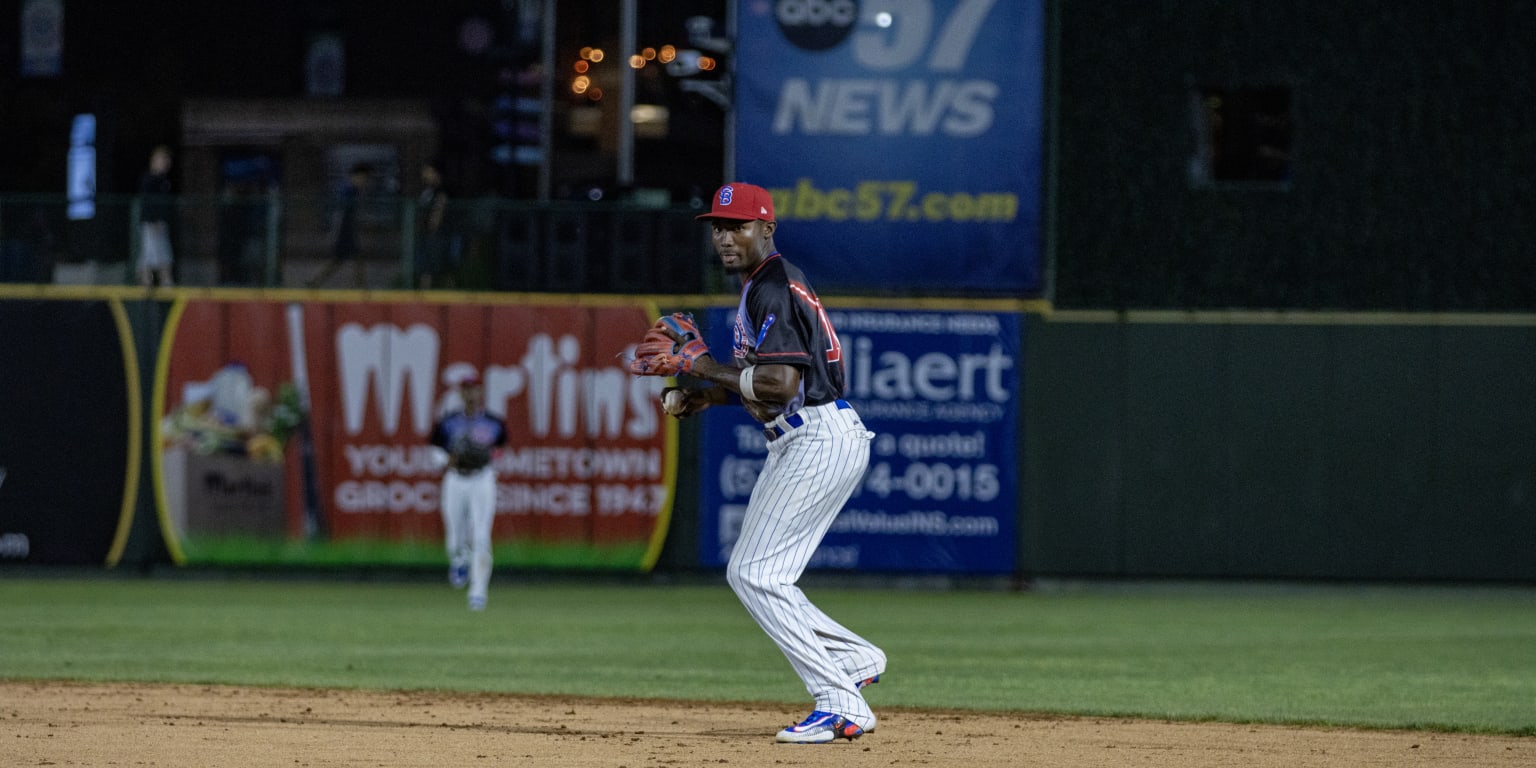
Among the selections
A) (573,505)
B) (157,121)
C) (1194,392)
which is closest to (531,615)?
(573,505)

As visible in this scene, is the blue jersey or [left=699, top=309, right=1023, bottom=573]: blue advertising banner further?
[left=699, top=309, right=1023, bottom=573]: blue advertising banner

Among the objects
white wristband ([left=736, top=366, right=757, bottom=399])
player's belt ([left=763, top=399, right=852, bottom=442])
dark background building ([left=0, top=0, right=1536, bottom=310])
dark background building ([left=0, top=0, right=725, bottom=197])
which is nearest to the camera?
white wristband ([left=736, top=366, right=757, bottom=399])

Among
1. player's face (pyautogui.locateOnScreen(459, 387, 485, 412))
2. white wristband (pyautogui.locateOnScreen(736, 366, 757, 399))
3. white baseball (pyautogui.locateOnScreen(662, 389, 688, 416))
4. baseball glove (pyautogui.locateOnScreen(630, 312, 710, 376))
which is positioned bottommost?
player's face (pyautogui.locateOnScreen(459, 387, 485, 412))

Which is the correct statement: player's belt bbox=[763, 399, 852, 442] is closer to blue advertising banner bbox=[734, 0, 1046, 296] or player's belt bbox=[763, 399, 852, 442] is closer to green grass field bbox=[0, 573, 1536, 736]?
green grass field bbox=[0, 573, 1536, 736]

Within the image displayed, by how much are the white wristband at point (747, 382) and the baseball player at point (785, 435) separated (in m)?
0.02

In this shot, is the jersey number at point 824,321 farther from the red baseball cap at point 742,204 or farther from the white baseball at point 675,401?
the white baseball at point 675,401

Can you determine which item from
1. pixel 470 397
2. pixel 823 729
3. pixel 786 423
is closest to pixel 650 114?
pixel 470 397

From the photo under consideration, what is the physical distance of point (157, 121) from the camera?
29234 mm

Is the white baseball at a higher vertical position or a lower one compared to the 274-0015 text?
higher

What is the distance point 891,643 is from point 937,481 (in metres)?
5.56

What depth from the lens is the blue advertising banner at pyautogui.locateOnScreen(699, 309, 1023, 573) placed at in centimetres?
1941

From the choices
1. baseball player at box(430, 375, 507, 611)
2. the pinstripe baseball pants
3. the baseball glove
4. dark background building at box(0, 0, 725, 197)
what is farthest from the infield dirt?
dark background building at box(0, 0, 725, 197)

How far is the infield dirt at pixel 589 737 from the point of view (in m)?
7.70

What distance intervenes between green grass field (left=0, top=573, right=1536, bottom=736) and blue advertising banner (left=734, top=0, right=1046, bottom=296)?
3.21 metres
